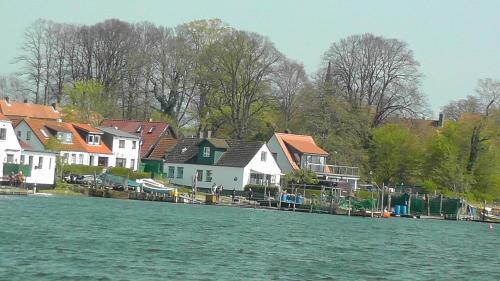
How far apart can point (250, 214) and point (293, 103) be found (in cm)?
4564

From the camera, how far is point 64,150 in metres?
103

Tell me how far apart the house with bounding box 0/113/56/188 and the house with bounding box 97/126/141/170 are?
21.5m

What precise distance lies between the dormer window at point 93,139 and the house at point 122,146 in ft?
3.65

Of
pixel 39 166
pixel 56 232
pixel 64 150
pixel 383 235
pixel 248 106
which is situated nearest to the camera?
pixel 56 232

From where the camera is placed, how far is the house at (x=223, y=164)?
344 feet

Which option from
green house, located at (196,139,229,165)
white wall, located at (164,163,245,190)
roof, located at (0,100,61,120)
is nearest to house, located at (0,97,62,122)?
roof, located at (0,100,61,120)

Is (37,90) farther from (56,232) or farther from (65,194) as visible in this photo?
(56,232)

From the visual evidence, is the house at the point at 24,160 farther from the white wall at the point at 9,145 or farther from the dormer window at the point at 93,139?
the dormer window at the point at 93,139

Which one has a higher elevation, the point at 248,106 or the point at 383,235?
the point at 248,106

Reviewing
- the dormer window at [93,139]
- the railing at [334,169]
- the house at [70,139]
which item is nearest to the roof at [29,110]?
the house at [70,139]

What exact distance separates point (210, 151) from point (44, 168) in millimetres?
23734

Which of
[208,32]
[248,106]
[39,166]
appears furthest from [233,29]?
[39,166]

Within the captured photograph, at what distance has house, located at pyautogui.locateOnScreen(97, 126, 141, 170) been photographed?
110 m

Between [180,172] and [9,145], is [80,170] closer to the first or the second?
[9,145]
